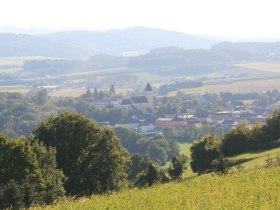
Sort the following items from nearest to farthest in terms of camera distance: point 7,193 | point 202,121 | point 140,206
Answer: point 140,206
point 7,193
point 202,121

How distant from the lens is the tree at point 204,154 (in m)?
40.6

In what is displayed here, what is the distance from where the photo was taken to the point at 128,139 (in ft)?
408

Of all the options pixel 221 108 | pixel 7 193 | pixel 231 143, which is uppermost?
pixel 7 193

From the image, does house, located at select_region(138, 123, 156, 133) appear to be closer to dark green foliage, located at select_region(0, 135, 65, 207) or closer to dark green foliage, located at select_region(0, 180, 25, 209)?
dark green foliage, located at select_region(0, 135, 65, 207)

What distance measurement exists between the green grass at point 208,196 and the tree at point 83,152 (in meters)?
12.0

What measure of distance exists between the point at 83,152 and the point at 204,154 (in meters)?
9.74

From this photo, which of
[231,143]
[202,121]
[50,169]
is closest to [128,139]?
[202,121]

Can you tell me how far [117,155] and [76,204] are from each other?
1592 cm

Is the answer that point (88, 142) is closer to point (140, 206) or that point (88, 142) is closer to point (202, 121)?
point (140, 206)

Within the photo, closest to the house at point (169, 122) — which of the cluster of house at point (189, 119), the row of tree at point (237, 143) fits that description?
the cluster of house at point (189, 119)

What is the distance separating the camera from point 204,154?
41.4 m

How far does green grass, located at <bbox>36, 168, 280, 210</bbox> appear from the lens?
17.7m

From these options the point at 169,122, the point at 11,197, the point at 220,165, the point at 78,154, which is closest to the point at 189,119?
the point at 169,122

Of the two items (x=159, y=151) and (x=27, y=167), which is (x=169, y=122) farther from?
(x=27, y=167)
